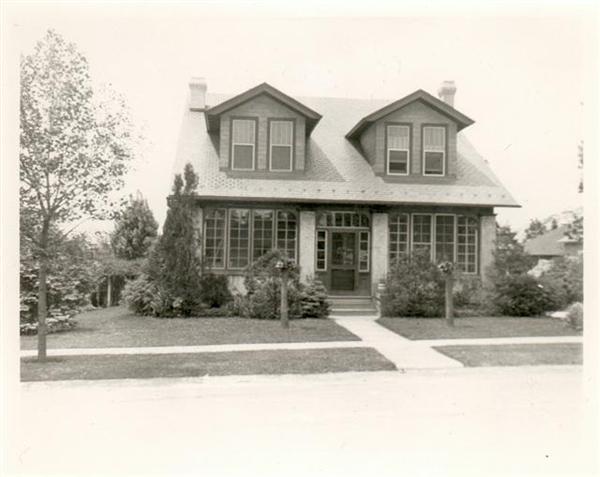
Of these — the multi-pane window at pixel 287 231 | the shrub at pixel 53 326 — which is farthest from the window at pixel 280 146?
the shrub at pixel 53 326

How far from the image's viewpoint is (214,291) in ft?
53.9

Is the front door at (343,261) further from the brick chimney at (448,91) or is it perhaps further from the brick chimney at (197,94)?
the brick chimney at (448,91)

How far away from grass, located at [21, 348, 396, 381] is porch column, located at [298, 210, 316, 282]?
7353 mm

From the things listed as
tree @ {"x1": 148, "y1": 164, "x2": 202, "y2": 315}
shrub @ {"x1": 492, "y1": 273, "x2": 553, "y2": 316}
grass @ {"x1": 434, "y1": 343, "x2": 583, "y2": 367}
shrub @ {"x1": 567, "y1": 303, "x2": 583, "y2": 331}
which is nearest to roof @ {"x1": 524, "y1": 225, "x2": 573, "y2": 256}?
shrub @ {"x1": 492, "y1": 273, "x2": 553, "y2": 316}

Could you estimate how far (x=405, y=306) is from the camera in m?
15.2

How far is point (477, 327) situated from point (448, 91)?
12.5m

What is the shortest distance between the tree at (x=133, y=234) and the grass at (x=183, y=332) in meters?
10.5

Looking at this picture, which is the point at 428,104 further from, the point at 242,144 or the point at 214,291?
the point at 214,291

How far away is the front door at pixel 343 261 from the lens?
17.7m

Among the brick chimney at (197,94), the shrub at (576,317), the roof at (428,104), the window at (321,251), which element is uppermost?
the brick chimney at (197,94)

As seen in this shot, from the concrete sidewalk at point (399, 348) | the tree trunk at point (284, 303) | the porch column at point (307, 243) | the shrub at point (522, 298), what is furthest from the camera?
the porch column at point (307, 243)

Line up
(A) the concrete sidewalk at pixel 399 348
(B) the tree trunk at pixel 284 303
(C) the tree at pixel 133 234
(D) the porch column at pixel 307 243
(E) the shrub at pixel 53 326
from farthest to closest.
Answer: (C) the tree at pixel 133 234 → (D) the porch column at pixel 307 243 → (B) the tree trunk at pixel 284 303 → (E) the shrub at pixel 53 326 → (A) the concrete sidewalk at pixel 399 348

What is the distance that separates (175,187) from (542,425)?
12.1 metres

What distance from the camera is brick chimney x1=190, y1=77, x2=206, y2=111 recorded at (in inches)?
806
